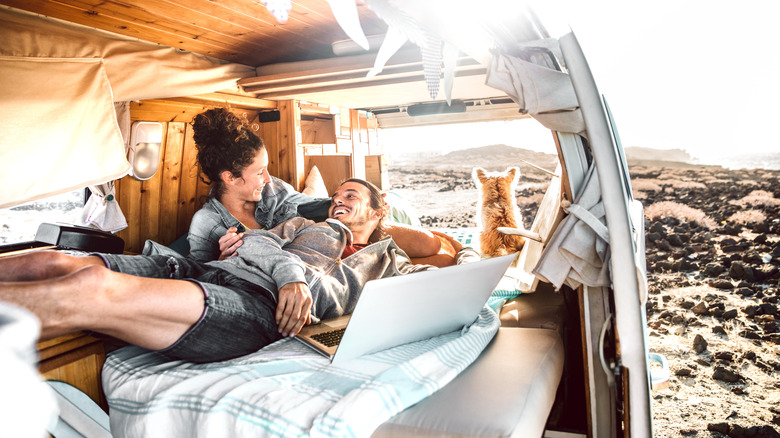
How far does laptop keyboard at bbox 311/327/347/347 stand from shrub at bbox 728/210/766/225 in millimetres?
7653

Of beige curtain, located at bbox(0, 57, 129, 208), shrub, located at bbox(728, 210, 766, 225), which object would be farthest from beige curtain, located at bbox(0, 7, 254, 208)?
shrub, located at bbox(728, 210, 766, 225)

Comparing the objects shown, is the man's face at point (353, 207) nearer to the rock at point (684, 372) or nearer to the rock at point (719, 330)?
the rock at point (684, 372)

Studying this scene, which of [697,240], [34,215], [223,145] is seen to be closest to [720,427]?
[223,145]

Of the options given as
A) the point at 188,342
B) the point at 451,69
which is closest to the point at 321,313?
the point at 188,342

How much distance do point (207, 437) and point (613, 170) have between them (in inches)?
50.7

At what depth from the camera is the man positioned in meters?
1.30

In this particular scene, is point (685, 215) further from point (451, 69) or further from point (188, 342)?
point (188, 342)

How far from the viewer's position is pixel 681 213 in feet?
24.0

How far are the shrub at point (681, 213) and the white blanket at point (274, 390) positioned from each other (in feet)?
22.8

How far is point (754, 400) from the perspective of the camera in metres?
4.20

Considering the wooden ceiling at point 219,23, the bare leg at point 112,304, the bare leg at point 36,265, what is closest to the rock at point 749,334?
the wooden ceiling at point 219,23

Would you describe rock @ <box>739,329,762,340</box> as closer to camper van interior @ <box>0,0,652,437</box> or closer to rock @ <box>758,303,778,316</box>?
rock @ <box>758,303,778,316</box>

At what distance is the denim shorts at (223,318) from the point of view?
5.08 feet

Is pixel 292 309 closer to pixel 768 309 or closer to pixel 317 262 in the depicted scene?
pixel 317 262
